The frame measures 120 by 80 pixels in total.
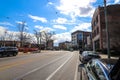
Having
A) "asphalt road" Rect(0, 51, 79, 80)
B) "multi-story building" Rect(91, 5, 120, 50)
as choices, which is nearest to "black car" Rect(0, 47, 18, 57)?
"asphalt road" Rect(0, 51, 79, 80)

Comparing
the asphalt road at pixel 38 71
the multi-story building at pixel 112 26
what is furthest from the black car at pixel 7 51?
the multi-story building at pixel 112 26

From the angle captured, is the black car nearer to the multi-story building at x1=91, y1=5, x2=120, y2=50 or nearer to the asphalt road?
the asphalt road

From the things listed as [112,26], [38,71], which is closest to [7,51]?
[38,71]

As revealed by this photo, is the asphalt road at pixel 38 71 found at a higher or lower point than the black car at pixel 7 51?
lower

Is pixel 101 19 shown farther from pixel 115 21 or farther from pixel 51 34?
pixel 51 34

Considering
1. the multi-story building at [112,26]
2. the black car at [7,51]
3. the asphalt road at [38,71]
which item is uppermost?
the multi-story building at [112,26]

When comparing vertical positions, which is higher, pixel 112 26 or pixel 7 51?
pixel 112 26

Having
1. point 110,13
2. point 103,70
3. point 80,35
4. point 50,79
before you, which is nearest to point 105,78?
point 103,70

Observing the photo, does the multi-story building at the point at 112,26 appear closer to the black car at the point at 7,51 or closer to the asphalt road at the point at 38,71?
the black car at the point at 7,51

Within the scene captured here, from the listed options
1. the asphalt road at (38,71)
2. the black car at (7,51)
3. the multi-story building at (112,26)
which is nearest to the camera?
the asphalt road at (38,71)

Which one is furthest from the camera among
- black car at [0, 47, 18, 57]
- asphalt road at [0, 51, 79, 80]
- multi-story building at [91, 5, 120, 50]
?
multi-story building at [91, 5, 120, 50]

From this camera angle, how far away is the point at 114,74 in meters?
4.24

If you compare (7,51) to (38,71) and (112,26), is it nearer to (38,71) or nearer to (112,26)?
(38,71)

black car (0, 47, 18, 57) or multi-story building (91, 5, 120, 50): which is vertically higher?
multi-story building (91, 5, 120, 50)
